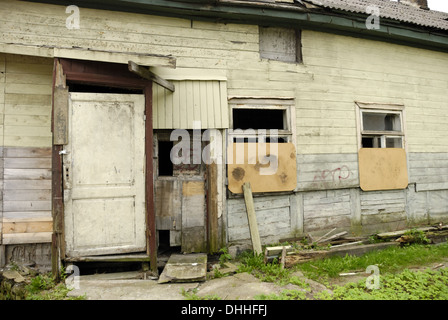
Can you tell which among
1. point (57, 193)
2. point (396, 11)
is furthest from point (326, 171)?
point (396, 11)

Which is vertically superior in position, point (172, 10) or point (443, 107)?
point (172, 10)

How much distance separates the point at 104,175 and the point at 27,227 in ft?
5.47

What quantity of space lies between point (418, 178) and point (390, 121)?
1508 mm

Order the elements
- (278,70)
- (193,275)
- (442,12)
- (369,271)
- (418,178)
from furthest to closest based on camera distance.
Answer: (442,12), (418,178), (278,70), (369,271), (193,275)

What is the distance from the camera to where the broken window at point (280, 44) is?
5547mm

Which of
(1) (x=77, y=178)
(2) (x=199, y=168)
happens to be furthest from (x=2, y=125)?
(2) (x=199, y=168)

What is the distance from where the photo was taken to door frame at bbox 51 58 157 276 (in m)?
3.80

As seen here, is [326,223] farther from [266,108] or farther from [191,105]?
[191,105]

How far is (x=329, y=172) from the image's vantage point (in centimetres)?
567

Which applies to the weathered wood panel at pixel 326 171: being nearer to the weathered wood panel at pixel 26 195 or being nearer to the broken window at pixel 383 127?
the broken window at pixel 383 127

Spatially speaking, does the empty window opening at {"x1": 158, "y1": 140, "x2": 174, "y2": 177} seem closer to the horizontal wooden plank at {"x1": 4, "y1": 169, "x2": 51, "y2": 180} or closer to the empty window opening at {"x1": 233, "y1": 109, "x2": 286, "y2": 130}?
the horizontal wooden plank at {"x1": 4, "y1": 169, "x2": 51, "y2": 180}

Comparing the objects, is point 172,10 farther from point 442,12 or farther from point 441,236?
point 442,12

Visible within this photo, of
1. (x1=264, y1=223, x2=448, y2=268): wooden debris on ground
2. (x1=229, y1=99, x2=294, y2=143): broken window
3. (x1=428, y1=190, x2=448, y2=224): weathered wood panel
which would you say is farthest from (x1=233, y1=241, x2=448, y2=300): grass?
(x1=229, y1=99, x2=294, y2=143): broken window

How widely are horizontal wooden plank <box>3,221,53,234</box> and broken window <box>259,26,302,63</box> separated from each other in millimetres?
5014
